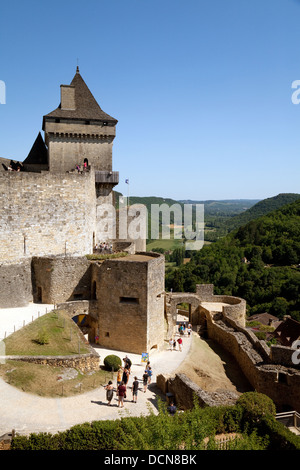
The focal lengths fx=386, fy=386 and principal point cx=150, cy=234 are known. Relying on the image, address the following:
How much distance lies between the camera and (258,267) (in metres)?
74.4

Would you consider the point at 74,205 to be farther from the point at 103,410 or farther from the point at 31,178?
the point at 103,410

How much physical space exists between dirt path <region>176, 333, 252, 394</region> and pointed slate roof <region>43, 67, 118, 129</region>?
1786cm

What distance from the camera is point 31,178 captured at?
22.7m

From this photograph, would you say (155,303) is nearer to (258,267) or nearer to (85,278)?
(85,278)

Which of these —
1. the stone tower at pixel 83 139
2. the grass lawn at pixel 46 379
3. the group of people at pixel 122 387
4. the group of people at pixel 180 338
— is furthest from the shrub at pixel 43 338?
the stone tower at pixel 83 139

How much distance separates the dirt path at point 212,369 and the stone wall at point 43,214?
975cm

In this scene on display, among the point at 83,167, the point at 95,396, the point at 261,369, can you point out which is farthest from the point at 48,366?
the point at 83,167

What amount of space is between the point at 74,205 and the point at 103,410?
13.6m

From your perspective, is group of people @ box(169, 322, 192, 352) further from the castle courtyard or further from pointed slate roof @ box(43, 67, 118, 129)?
pointed slate roof @ box(43, 67, 118, 129)

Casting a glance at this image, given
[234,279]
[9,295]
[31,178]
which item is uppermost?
[31,178]

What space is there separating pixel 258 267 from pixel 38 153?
2142 inches

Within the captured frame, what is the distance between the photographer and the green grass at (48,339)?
1636 cm

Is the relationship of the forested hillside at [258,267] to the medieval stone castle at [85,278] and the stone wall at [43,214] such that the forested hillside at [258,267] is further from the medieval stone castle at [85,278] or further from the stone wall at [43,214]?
the stone wall at [43,214]
